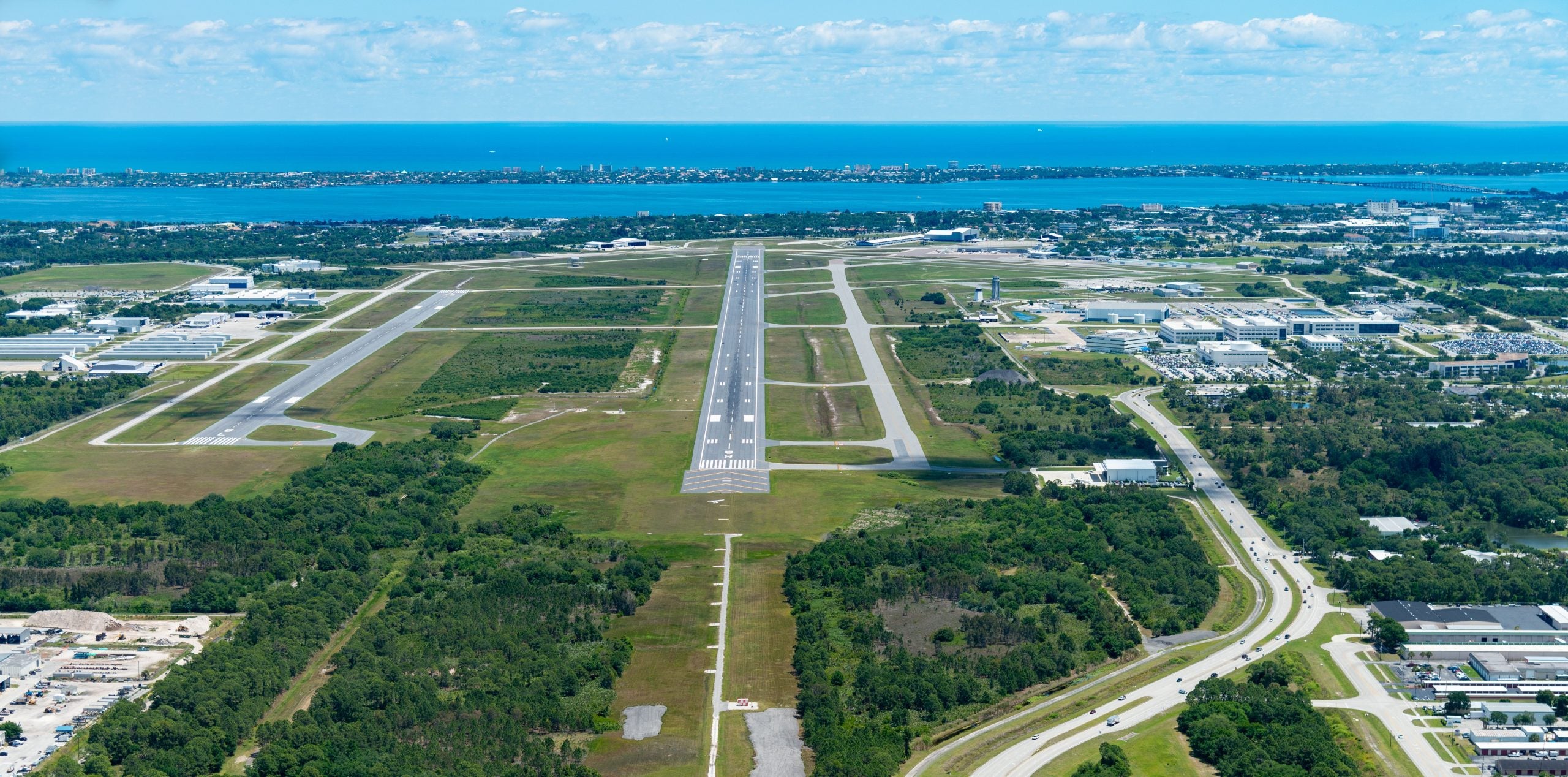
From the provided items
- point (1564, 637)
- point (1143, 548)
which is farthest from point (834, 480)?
point (1564, 637)

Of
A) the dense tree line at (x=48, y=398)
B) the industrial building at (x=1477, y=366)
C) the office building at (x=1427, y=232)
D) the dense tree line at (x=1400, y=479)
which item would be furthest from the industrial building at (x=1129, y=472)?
the office building at (x=1427, y=232)

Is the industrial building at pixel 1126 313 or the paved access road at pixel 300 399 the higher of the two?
the industrial building at pixel 1126 313

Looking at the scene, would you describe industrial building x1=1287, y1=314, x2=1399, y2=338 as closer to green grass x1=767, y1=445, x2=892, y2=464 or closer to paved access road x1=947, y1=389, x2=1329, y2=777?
paved access road x1=947, y1=389, x2=1329, y2=777

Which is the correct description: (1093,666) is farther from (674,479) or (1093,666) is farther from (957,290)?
(957,290)

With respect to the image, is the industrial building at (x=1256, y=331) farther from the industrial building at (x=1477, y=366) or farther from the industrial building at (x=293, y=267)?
the industrial building at (x=293, y=267)

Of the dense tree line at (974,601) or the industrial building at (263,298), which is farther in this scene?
the industrial building at (263,298)

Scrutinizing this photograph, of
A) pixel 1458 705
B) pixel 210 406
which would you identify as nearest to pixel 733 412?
pixel 210 406
